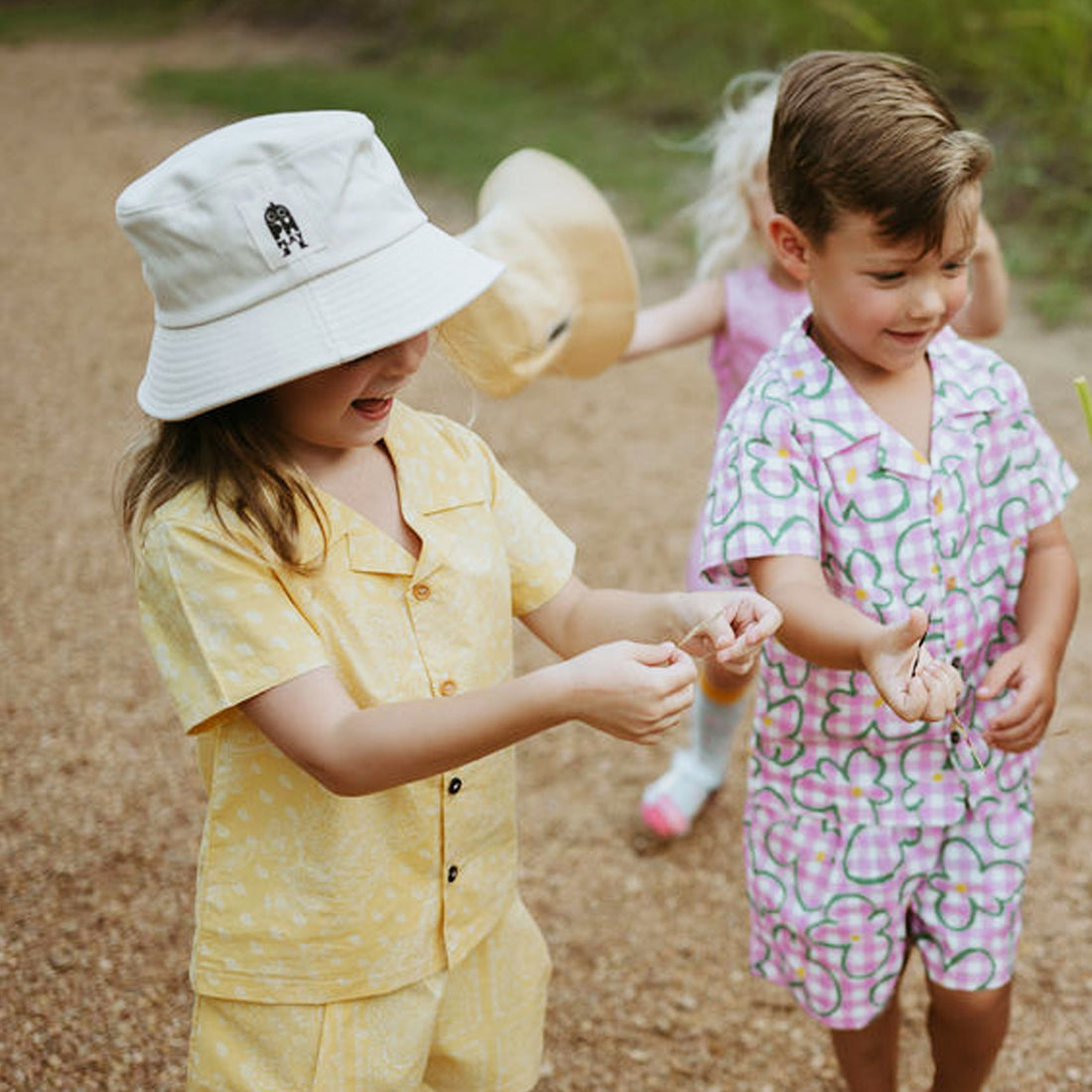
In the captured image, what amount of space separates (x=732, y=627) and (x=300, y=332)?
597 mm

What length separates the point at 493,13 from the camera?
12.0 metres

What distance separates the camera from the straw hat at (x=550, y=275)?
2.54 m

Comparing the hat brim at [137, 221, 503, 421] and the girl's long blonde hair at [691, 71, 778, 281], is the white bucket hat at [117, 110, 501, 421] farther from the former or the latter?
the girl's long blonde hair at [691, 71, 778, 281]

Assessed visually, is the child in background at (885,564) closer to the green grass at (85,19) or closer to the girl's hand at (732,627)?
the girl's hand at (732,627)

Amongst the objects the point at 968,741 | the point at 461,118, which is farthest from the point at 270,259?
the point at 461,118

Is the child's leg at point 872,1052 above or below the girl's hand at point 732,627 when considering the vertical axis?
below

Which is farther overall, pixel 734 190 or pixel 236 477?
pixel 734 190

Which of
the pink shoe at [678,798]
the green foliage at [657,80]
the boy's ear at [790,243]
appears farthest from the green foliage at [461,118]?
the boy's ear at [790,243]

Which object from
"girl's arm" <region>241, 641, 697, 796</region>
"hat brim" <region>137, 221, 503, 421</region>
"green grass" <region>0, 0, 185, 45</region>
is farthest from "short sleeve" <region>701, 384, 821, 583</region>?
"green grass" <region>0, 0, 185, 45</region>

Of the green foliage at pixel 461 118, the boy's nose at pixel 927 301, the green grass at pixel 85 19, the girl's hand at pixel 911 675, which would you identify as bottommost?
the green grass at pixel 85 19

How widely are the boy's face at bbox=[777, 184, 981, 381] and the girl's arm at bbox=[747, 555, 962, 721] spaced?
0.30 m

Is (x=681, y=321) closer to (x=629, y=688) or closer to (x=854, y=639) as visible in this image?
(x=854, y=639)

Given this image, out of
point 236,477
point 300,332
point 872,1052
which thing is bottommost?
point 872,1052

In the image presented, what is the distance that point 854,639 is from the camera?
1768 millimetres
